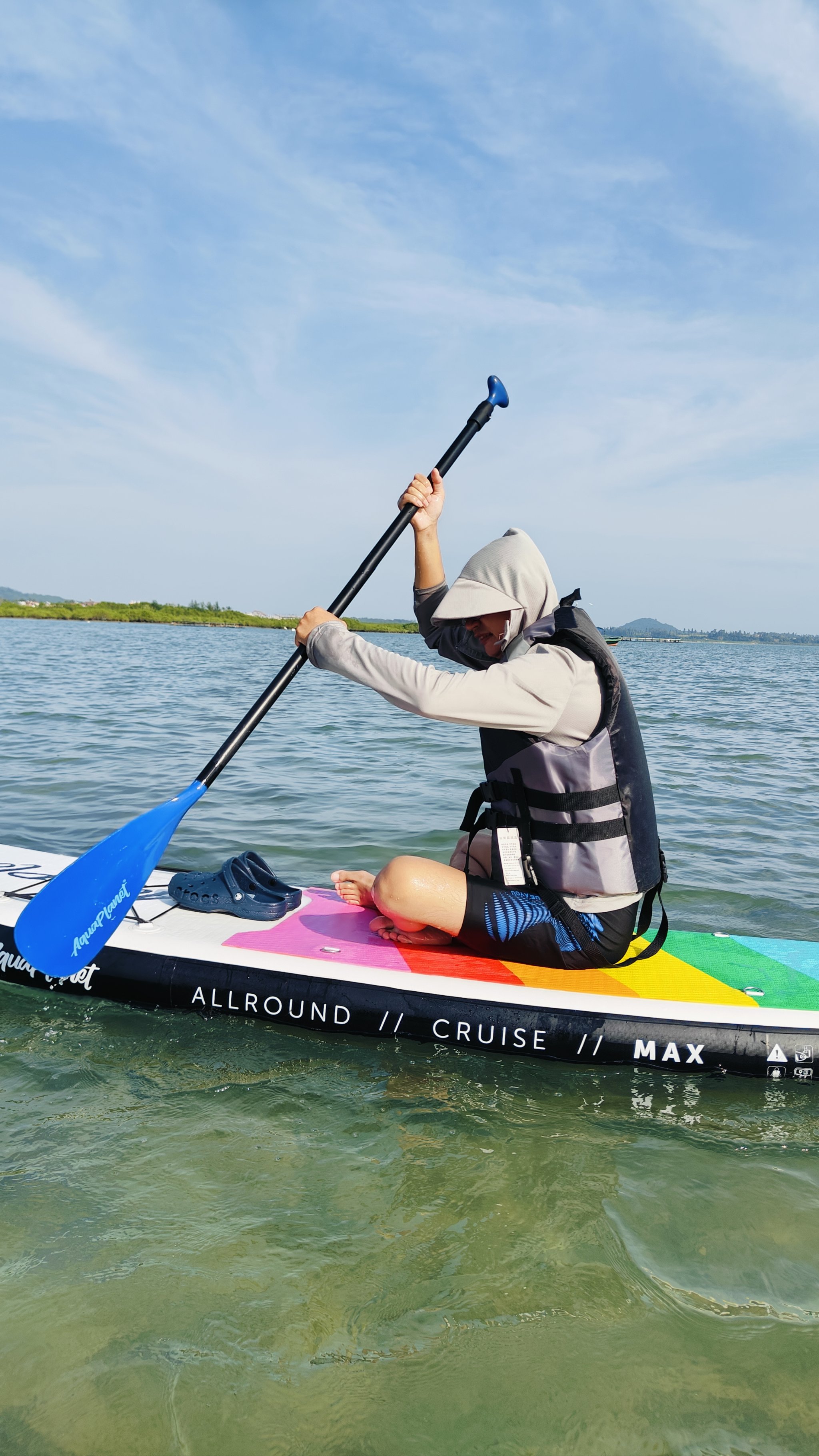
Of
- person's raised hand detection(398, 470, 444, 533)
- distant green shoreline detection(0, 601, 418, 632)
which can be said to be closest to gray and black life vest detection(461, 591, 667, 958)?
person's raised hand detection(398, 470, 444, 533)

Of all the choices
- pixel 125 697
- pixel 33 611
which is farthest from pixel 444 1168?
pixel 33 611

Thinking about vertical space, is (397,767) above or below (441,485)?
below

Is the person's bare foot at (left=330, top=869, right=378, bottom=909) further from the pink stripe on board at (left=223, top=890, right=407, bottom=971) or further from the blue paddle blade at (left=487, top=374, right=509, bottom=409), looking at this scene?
the blue paddle blade at (left=487, top=374, right=509, bottom=409)

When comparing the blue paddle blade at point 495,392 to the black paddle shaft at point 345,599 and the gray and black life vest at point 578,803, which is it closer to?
the black paddle shaft at point 345,599

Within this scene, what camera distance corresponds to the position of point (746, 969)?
352cm

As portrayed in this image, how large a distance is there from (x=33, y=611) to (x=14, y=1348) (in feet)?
226

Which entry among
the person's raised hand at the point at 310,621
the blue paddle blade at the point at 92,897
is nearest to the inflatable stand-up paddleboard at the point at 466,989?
the blue paddle blade at the point at 92,897

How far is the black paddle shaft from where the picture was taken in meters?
3.53

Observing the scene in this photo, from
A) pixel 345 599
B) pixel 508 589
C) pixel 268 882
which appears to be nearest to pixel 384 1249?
pixel 268 882

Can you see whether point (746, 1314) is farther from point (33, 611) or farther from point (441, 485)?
point (33, 611)

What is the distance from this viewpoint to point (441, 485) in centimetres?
392

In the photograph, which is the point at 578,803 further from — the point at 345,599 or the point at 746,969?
the point at 345,599

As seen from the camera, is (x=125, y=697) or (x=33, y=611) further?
(x=33, y=611)

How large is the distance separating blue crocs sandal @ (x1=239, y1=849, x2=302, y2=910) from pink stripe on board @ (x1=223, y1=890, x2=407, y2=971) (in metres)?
0.05
